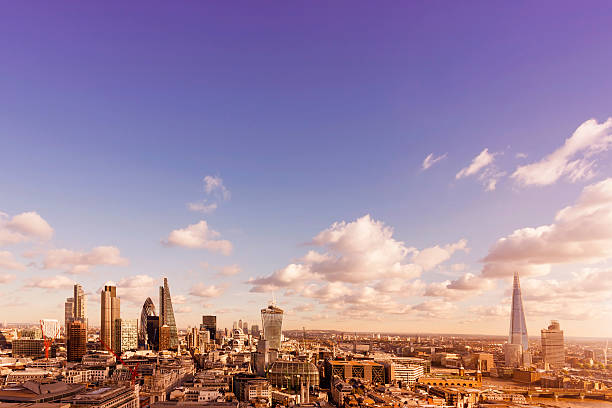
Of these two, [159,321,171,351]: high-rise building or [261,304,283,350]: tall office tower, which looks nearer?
[261,304,283,350]: tall office tower

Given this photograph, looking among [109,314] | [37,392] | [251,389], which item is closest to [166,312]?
[109,314]

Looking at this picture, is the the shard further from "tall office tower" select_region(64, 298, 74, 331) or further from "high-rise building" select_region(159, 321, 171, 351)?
"tall office tower" select_region(64, 298, 74, 331)

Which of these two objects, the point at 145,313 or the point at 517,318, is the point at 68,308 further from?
the point at 517,318

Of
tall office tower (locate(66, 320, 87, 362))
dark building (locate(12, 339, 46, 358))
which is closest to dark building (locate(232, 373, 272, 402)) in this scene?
tall office tower (locate(66, 320, 87, 362))

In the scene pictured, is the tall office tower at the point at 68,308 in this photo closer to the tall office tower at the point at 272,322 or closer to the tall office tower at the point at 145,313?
the tall office tower at the point at 145,313

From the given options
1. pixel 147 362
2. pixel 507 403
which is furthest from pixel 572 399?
pixel 147 362

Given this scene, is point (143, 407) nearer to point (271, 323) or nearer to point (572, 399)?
point (271, 323)

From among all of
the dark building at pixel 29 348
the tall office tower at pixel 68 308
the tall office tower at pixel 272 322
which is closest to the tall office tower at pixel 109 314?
the dark building at pixel 29 348
